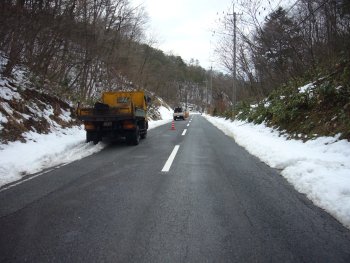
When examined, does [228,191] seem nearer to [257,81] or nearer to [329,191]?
[329,191]

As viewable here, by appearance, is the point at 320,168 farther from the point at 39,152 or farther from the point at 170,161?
the point at 39,152

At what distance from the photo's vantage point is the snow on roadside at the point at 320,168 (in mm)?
4961

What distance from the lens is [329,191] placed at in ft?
17.4

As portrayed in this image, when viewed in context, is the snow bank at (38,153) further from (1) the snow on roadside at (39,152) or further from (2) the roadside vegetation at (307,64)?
(2) the roadside vegetation at (307,64)

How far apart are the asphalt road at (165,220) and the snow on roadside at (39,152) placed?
830 millimetres

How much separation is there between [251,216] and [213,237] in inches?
38.9

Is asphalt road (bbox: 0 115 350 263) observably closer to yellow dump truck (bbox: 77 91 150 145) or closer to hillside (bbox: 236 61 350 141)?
hillside (bbox: 236 61 350 141)

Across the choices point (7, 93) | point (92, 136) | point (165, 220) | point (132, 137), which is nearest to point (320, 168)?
point (165, 220)

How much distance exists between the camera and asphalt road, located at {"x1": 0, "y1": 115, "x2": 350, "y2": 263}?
138 inches

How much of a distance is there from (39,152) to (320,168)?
7919 mm

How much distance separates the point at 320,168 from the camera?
667 centimetres

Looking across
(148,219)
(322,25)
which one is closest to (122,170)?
(148,219)

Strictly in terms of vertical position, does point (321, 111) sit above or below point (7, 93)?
below

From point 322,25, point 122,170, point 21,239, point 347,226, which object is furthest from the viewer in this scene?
point 322,25
